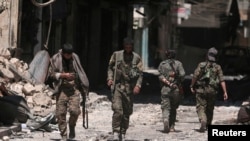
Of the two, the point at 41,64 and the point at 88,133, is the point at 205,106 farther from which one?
the point at 41,64

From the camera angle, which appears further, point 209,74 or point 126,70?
point 209,74

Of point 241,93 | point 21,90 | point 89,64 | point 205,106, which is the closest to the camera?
point 205,106

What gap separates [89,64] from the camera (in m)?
23.2

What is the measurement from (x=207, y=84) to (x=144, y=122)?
2515 mm

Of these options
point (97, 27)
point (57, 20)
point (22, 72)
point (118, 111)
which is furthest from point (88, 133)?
point (97, 27)

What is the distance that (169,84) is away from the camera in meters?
12.7

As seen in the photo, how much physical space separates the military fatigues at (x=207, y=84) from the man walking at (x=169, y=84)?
0.41m

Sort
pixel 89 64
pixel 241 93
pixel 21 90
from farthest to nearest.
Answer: pixel 89 64 → pixel 241 93 → pixel 21 90

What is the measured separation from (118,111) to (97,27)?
44.0ft

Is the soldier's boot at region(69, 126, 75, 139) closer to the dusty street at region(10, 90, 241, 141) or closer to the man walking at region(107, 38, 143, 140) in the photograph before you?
the dusty street at region(10, 90, 241, 141)

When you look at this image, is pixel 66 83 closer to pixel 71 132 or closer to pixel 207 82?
pixel 71 132

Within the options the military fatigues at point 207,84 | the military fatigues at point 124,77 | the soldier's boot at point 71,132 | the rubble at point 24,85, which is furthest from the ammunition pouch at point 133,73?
the rubble at point 24,85

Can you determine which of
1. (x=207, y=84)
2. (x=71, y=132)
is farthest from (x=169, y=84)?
(x=71, y=132)

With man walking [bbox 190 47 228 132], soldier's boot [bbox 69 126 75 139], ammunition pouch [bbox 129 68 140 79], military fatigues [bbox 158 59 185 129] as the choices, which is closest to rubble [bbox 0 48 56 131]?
military fatigues [bbox 158 59 185 129]
